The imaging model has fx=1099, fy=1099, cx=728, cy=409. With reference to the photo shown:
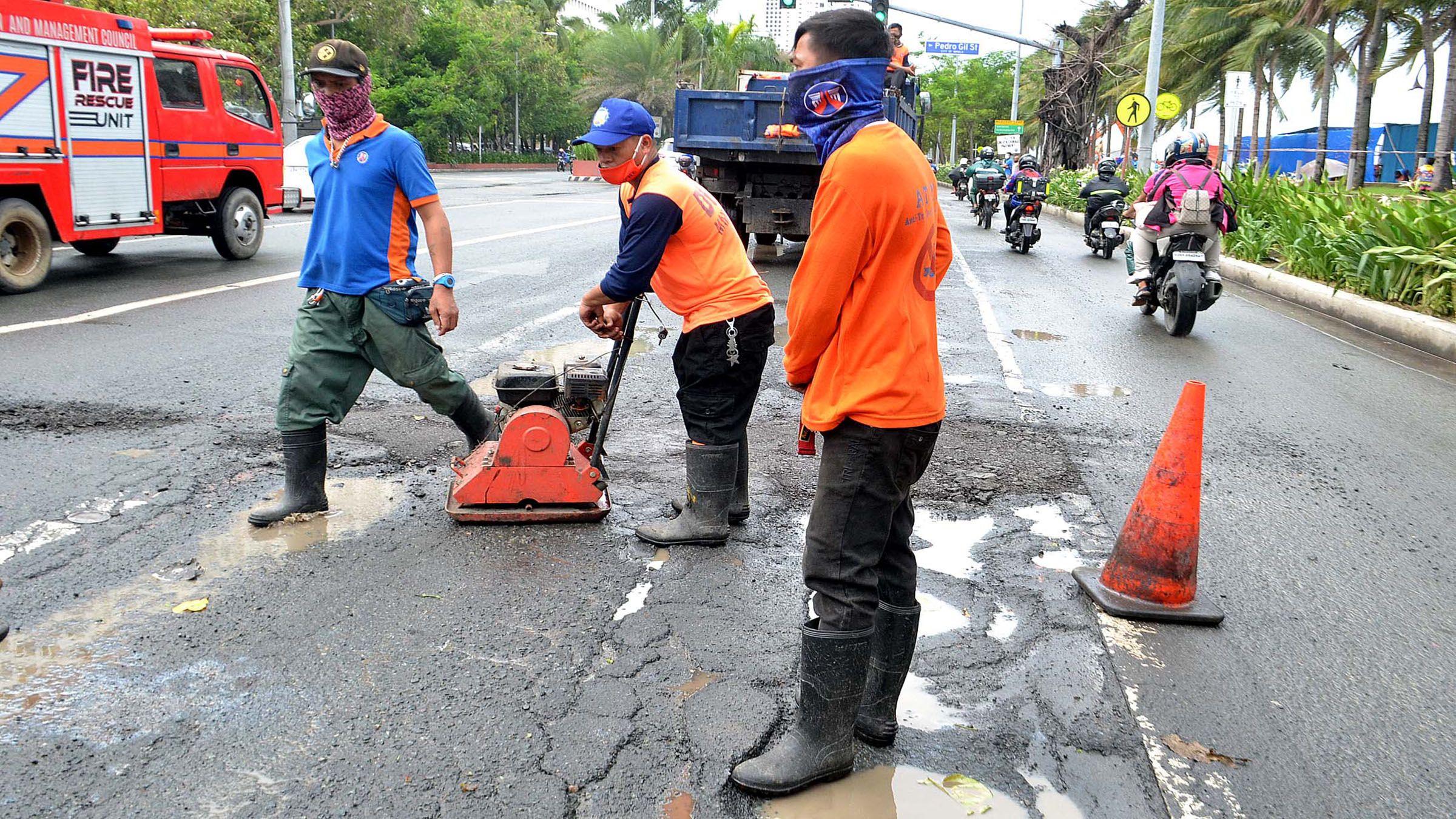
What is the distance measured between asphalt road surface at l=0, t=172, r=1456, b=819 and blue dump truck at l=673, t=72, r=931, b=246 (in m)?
6.93

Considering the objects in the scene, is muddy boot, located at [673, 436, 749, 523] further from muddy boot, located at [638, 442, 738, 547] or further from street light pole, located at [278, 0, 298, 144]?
street light pole, located at [278, 0, 298, 144]

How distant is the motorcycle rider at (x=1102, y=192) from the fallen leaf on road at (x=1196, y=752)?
48.2 feet

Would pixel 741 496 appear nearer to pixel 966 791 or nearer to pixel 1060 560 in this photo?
pixel 1060 560

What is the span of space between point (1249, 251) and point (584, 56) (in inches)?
2238

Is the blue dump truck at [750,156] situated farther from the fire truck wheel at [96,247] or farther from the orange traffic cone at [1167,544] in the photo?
the orange traffic cone at [1167,544]

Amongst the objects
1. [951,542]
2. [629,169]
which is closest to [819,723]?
[951,542]

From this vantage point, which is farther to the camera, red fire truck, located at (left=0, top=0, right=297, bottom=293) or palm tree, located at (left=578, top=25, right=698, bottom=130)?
palm tree, located at (left=578, top=25, right=698, bottom=130)

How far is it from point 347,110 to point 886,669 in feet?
9.90

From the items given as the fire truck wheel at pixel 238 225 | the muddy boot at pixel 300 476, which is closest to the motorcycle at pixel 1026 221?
the fire truck wheel at pixel 238 225

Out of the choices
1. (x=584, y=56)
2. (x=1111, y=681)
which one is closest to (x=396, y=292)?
(x=1111, y=681)

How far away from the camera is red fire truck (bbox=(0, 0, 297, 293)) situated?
954cm

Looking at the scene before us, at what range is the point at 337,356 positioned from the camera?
14.6 feet

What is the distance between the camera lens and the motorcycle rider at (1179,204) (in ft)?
32.9

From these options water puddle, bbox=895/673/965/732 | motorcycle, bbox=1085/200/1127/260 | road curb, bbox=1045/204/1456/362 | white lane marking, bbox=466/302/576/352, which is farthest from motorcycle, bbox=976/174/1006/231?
water puddle, bbox=895/673/965/732
